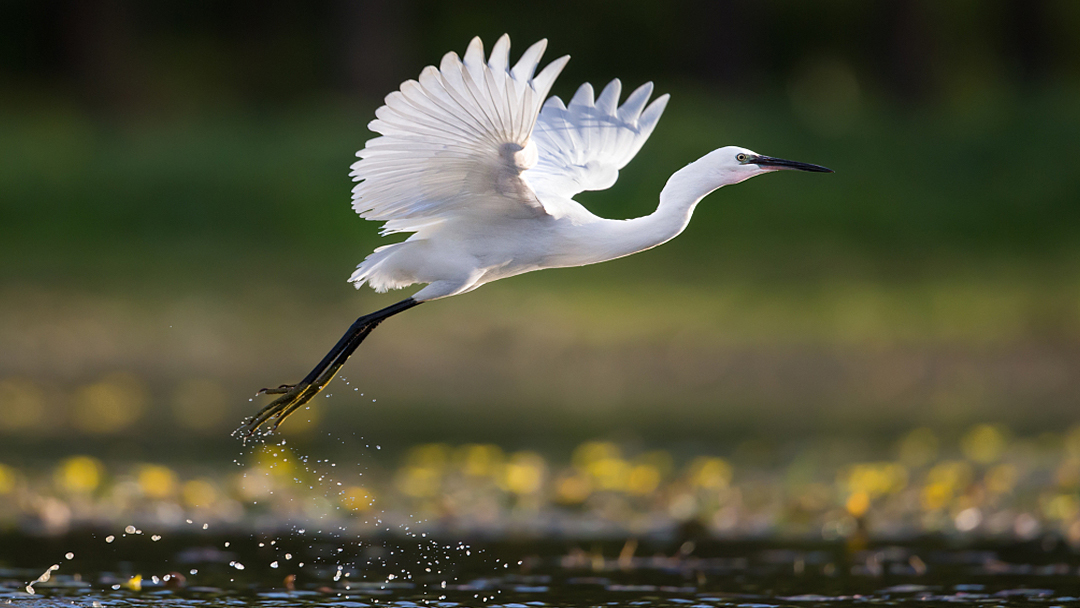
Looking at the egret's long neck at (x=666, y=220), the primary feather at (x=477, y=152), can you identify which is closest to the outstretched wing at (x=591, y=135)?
the primary feather at (x=477, y=152)

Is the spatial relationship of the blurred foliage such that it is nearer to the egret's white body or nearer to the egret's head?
the egret's white body

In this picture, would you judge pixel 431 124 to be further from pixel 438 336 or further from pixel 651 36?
pixel 651 36

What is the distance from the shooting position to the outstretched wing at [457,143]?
16.6 feet

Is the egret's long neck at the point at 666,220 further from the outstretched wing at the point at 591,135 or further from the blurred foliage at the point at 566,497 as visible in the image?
the blurred foliage at the point at 566,497

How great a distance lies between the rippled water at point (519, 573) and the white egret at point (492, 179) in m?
0.70

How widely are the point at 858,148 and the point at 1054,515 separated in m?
11.6

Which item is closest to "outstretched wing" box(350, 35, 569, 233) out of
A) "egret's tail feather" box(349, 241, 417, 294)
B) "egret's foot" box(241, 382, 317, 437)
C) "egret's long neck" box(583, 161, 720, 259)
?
"egret's tail feather" box(349, 241, 417, 294)

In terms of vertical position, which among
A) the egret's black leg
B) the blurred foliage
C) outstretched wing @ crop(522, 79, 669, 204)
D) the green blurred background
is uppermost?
the green blurred background

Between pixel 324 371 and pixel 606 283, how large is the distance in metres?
8.90

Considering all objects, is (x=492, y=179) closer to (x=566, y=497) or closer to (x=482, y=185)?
(x=482, y=185)

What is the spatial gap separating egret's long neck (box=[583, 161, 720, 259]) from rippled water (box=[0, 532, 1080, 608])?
131cm

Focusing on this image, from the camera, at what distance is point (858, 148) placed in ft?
60.6

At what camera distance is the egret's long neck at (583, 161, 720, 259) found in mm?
5738

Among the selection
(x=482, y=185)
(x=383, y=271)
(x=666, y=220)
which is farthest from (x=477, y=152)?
(x=383, y=271)
